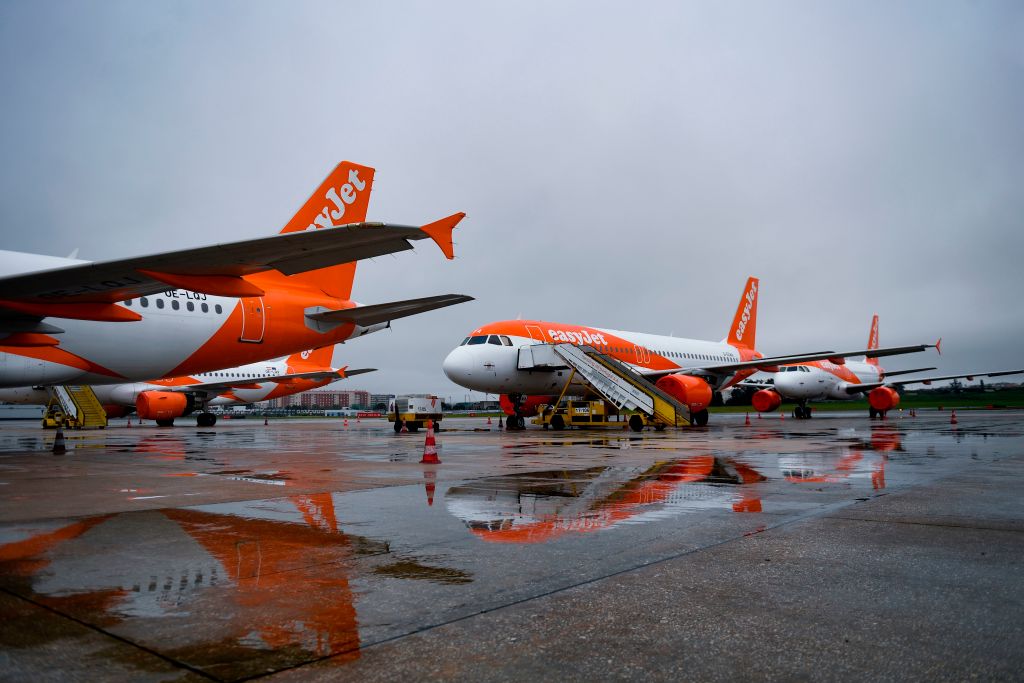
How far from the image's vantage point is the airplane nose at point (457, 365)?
78.7ft

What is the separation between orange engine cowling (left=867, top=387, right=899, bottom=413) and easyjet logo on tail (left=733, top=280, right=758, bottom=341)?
7.43m

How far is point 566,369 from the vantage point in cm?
2567

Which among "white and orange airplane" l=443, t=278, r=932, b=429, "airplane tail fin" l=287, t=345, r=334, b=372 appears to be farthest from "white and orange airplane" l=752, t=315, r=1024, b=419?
"airplane tail fin" l=287, t=345, r=334, b=372

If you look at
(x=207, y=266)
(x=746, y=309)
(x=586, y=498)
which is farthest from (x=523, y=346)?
(x=746, y=309)

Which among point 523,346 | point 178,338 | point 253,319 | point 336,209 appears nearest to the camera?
point 178,338

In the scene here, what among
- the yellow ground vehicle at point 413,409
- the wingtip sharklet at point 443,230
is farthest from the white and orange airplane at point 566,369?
the wingtip sharklet at point 443,230

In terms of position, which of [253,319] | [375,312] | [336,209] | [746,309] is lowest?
[253,319]

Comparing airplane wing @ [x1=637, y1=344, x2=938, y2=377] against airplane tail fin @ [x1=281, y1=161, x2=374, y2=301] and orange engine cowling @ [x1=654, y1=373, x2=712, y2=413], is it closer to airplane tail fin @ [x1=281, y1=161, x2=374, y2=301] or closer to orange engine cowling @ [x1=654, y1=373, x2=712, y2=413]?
orange engine cowling @ [x1=654, y1=373, x2=712, y2=413]

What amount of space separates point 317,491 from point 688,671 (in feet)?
18.3

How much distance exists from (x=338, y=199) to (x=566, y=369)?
11704mm

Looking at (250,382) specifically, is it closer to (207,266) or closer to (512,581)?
(207,266)

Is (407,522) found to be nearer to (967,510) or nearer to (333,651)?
(333,651)

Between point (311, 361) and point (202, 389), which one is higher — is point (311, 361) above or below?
above

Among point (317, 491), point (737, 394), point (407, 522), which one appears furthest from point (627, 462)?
point (737, 394)
